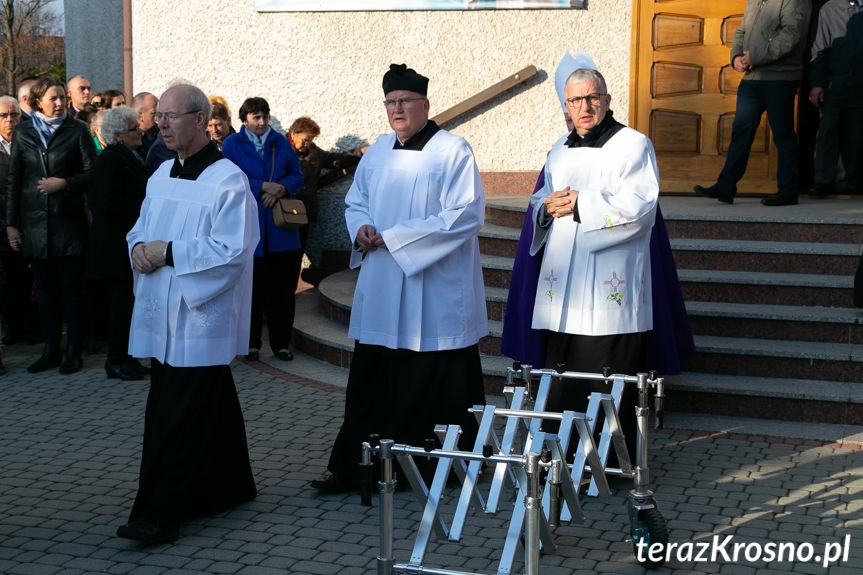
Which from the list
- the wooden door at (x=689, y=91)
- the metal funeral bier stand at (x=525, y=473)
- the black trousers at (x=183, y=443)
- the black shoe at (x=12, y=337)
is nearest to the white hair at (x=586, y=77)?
the metal funeral bier stand at (x=525, y=473)

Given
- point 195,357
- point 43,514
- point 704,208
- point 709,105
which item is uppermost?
point 709,105

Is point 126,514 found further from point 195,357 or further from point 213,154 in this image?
point 213,154

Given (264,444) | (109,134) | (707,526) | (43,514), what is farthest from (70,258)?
(707,526)

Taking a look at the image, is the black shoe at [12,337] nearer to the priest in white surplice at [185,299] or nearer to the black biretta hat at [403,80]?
the priest in white surplice at [185,299]

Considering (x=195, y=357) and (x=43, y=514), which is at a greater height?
(x=195, y=357)

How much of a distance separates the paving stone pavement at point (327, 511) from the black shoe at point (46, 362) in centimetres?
120

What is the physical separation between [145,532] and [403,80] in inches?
91.1

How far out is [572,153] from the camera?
5.24 meters

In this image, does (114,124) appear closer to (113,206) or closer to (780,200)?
(113,206)

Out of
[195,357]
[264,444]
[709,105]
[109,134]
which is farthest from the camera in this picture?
[709,105]

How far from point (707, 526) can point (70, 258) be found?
16.6 feet

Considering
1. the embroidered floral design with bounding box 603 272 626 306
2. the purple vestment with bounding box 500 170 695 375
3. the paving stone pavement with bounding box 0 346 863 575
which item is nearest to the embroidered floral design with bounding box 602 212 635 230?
the embroidered floral design with bounding box 603 272 626 306

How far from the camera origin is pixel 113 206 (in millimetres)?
7285

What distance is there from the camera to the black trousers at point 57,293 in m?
7.85
